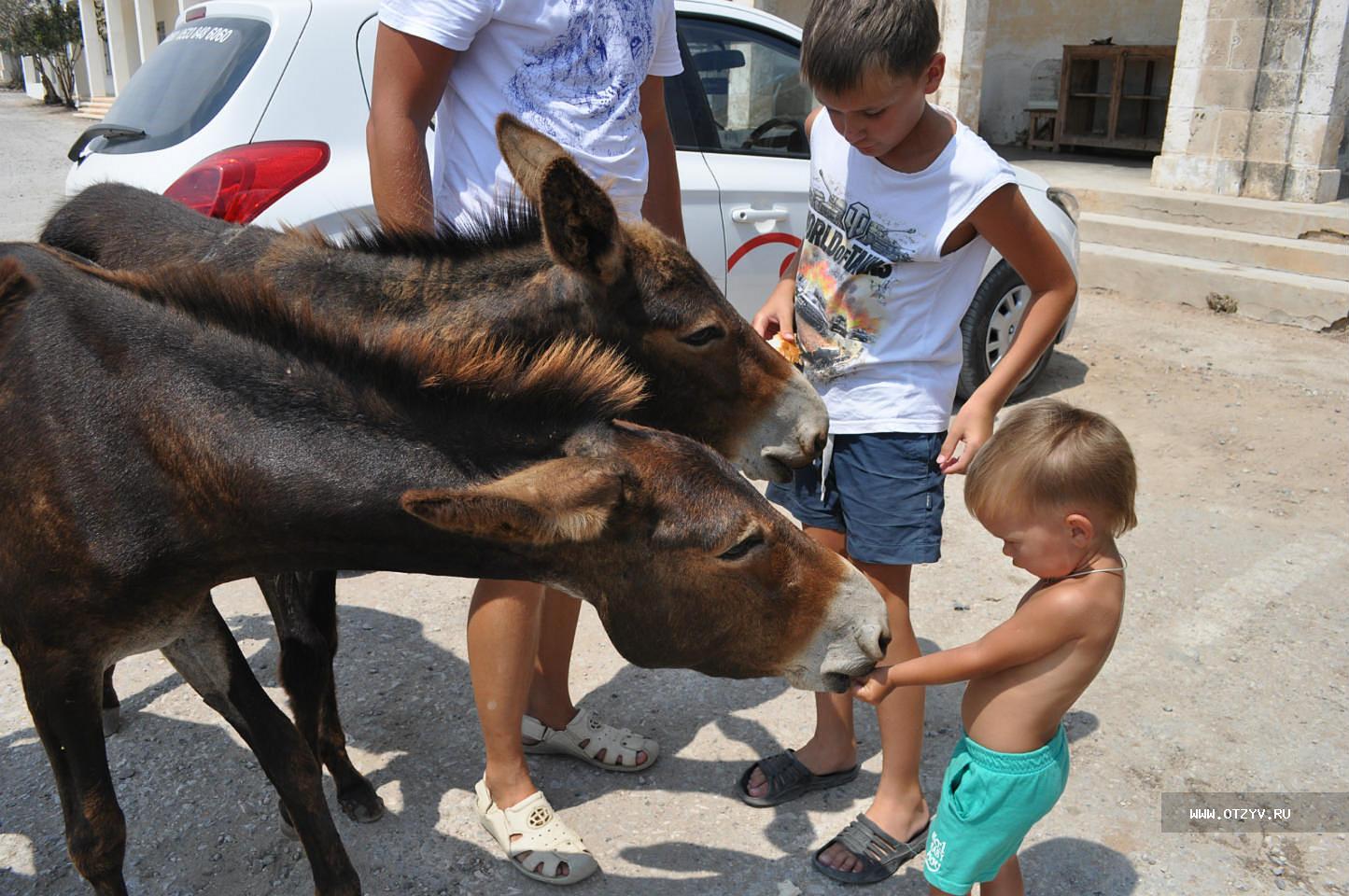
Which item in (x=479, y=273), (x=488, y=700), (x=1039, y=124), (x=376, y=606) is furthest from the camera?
(x=1039, y=124)

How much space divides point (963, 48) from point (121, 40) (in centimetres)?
3318

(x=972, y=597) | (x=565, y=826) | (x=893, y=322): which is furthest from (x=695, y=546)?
(x=972, y=597)

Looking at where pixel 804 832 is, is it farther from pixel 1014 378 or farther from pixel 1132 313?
pixel 1132 313

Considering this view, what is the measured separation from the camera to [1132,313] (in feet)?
28.5

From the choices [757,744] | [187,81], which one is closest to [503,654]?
[757,744]

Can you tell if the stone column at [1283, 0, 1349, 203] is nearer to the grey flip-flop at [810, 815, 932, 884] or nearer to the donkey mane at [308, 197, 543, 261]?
the grey flip-flop at [810, 815, 932, 884]

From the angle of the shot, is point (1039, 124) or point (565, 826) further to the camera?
point (1039, 124)

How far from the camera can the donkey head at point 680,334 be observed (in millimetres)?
2498

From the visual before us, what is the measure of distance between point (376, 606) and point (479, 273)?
7.47ft

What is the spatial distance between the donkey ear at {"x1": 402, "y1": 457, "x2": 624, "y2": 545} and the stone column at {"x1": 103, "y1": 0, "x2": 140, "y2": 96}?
37740 mm

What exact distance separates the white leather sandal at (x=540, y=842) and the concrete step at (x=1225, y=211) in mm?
8623

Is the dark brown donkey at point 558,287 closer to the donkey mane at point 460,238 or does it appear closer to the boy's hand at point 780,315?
the donkey mane at point 460,238

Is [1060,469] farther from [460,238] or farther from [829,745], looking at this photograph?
[460,238]

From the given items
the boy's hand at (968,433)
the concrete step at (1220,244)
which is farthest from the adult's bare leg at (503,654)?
the concrete step at (1220,244)
